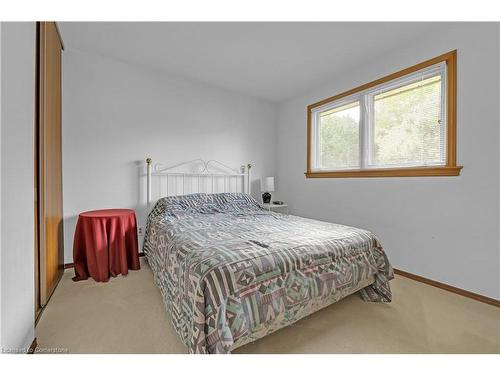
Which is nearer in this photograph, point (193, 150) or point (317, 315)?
point (317, 315)

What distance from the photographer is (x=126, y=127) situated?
2721 millimetres

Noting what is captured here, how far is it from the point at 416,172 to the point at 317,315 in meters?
1.68

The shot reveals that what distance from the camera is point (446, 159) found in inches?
81.2

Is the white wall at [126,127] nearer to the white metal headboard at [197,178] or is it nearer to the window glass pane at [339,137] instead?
the white metal headboard at [197,178]

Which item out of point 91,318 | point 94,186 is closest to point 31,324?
point 91,318

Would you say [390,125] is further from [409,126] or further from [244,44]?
[244,44]

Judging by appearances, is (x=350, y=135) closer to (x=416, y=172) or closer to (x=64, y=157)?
(x=416, y=172)

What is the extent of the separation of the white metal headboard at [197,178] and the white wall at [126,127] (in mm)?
101

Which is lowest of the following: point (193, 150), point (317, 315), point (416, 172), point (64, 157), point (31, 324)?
point (317, 315)

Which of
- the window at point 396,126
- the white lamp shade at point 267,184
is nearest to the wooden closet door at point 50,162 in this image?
the white lamp shade at point 267,184

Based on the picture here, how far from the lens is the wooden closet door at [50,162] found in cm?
165

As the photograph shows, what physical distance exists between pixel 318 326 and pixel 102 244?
194 cm

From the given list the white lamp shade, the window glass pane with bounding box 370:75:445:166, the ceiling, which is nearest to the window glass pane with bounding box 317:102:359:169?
the window glass pane with bounding box 370:75:445:166
